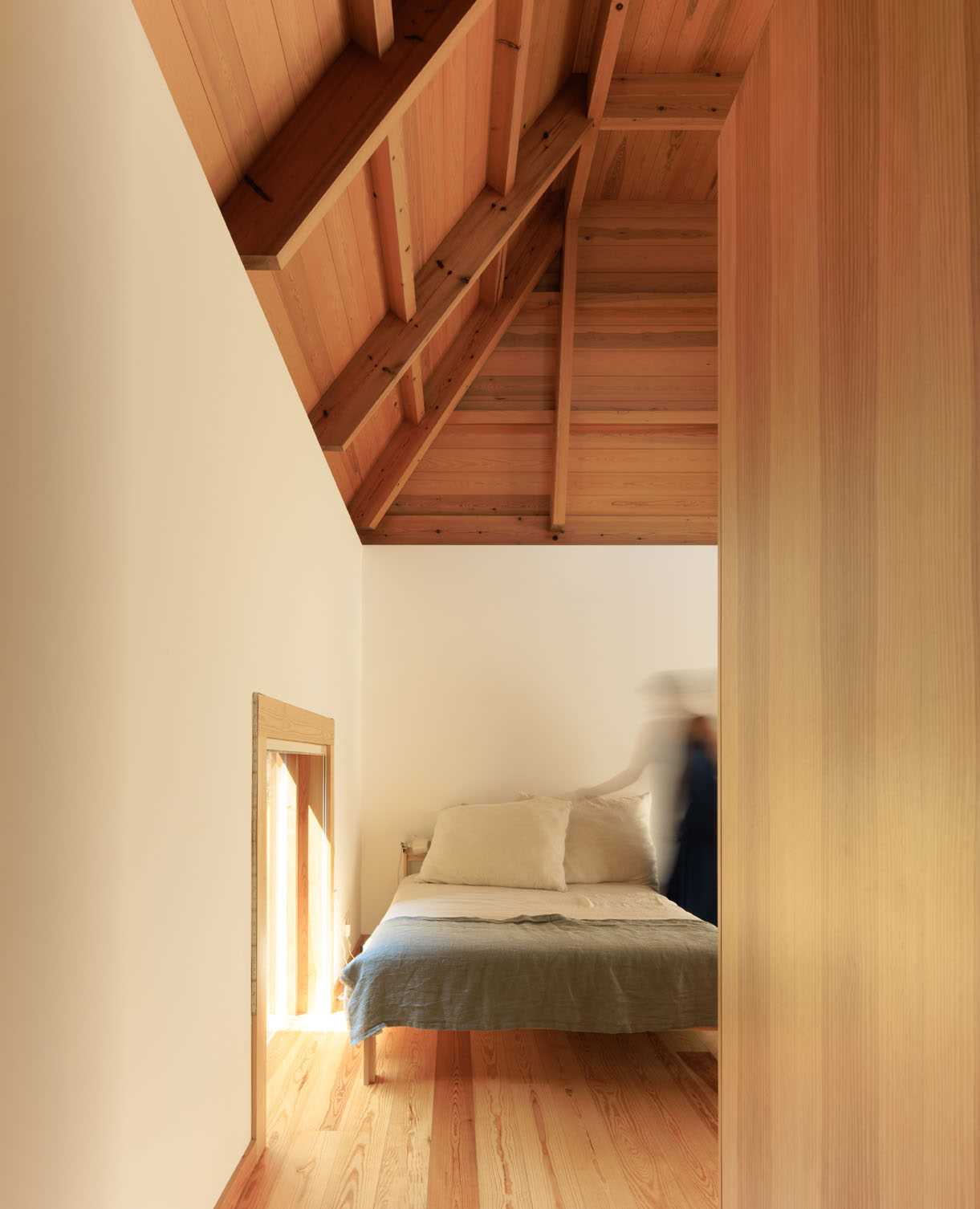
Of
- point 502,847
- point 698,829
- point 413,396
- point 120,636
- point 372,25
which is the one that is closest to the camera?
point 120,636

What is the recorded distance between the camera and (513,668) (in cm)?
593

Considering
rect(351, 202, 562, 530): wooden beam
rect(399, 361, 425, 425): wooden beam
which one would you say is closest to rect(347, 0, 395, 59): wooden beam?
rect(399, 361, 425, 425): wooden beam

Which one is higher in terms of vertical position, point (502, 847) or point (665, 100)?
point (665, 100)

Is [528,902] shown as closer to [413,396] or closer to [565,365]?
[413,396]

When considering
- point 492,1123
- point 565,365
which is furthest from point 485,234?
point 492,1123

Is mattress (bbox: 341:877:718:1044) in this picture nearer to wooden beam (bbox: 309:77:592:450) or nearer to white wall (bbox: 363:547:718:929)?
wooden beam (bbox: 309:77:592:450)

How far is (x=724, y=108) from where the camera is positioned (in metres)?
4.32

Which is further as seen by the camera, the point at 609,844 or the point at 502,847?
the point at 609,844

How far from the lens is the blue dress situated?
4.68 meters

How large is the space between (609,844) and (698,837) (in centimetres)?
65

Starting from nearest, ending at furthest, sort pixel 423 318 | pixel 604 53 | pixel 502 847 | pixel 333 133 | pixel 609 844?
pixel 333 133
pixel 604 53
pixel 423 318
pixel 502 847
pixel 609 844

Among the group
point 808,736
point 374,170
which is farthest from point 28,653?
point 374,170

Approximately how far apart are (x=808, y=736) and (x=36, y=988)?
37.9 inches

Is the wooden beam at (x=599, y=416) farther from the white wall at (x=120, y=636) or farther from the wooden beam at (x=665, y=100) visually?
the white wall at (x=120, y=636)
